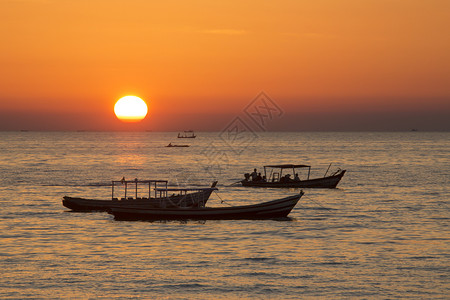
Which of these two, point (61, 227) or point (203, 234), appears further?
point (61, 227)

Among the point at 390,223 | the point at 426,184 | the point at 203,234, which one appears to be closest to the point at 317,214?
the point at 390,223

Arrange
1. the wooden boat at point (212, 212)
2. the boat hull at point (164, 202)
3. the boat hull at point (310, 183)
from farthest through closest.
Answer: the boat hull at point (310, 183), the boat hull at point (164, 202), the wooden boat at point (212, 212)

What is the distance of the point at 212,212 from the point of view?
141 ft

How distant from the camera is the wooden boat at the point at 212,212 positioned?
4309cm

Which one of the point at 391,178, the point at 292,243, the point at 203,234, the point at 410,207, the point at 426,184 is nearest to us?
the point at 292,243

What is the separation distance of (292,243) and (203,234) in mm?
6167

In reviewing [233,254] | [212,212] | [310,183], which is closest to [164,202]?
[212,212]

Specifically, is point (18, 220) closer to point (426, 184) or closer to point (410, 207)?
point (410, 207)

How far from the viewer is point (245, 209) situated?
4369 cm

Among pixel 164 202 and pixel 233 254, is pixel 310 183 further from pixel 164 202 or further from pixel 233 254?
pixel 233 254

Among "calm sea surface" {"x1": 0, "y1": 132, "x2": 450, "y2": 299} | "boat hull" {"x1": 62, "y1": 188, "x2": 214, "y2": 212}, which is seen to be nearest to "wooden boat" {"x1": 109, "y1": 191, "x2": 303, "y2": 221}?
"calm sea surface" {"x1": 0, "y1": 132, "x2": 450, "y2": 299}

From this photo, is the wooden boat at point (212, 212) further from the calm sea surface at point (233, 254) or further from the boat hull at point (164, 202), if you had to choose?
the boat hull at point (164, 202)

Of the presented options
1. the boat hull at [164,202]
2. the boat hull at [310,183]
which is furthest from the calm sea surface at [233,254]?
the boat hull at [310,183]

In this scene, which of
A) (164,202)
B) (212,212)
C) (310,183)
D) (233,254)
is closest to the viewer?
(233,254)
